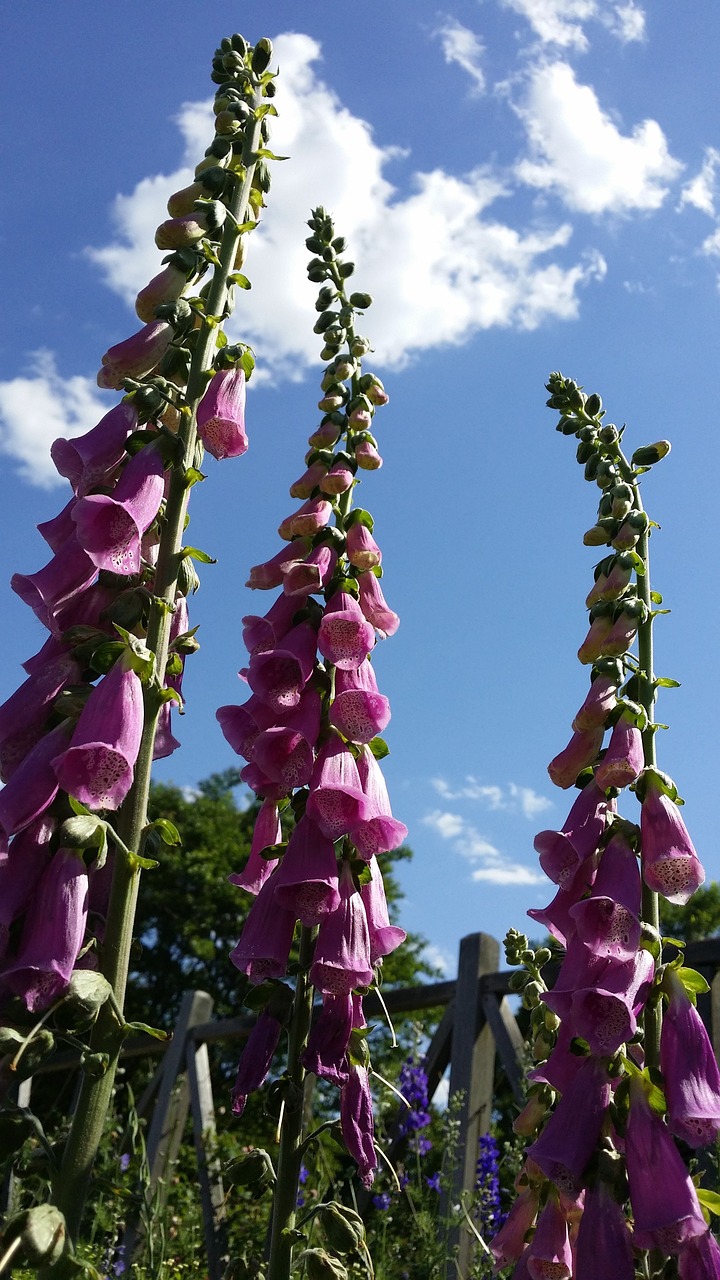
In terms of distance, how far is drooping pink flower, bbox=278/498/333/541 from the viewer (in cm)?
202

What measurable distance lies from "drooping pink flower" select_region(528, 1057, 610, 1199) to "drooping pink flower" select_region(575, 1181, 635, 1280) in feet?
0.14

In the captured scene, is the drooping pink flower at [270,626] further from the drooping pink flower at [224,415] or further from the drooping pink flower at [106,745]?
the drooping pink flower at [106,745]

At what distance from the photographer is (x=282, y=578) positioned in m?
2.04

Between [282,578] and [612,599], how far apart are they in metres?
0.64

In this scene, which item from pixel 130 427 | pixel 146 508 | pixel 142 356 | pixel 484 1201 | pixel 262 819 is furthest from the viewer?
pixel 484 1201

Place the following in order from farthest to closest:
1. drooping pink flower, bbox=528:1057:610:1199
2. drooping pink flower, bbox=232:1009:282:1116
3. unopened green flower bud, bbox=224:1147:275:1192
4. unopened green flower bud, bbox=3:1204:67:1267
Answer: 1. drooping pink flower, bbox=232:1009:282:1116
2. unopened green flower bud, bbox=224:1147:275:1192
3. drooping pink flower, bbox=528:1057:610:1199
4. unopened green flower bud, bbox=3:1204:67:1267

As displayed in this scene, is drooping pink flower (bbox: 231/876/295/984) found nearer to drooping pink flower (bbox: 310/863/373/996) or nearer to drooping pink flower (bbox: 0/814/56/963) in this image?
drooping pink flower (bbox: 310/863/373/996)

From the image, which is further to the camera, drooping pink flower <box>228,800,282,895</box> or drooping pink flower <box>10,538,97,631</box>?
drooping pink flower <box>228,800,282,895</box>

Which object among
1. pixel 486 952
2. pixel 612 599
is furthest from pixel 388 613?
pixel 486 952

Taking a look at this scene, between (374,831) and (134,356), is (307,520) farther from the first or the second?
(374,831)

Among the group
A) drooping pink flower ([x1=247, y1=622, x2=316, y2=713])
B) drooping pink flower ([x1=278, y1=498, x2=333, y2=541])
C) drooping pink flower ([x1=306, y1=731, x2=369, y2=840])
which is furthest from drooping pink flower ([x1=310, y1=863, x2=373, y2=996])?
drooping pink flower ([x1=278, y1=498, x2=333, y2=541])

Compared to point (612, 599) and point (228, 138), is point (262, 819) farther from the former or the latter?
point (228, 138)

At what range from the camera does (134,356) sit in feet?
5.61

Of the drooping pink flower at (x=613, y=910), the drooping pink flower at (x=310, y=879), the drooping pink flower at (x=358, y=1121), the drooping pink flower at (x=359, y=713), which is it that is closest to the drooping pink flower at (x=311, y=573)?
the drooping pink flower at (x=359, y=713)
